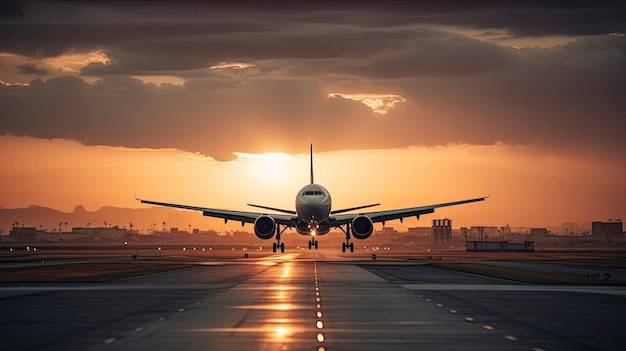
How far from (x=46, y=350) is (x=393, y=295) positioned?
79.2 feet

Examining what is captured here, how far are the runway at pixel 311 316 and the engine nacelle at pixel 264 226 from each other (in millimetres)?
47735

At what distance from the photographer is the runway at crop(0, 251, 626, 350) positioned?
24969mm

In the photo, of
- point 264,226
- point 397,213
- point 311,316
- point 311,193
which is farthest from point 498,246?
point 311,316

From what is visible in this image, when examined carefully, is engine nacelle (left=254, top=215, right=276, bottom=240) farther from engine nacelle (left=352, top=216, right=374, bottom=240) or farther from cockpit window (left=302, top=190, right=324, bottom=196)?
engine nacelle (left=352, top=216, right=374, bottom=240)

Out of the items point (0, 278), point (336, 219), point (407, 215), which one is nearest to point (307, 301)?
point (0, 278)

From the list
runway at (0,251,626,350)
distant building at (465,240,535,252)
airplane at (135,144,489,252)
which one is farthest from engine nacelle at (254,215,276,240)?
distant building at (465,240,535,252)

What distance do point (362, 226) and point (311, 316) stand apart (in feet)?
232

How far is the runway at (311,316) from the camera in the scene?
24969 millimetres

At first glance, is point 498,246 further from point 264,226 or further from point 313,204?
point 313,204

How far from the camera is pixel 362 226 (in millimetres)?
103625

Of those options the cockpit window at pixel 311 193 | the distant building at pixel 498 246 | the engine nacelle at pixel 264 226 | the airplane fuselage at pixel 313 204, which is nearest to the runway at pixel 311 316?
the airplane fuselage at pixel 313 204

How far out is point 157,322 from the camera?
30734mm

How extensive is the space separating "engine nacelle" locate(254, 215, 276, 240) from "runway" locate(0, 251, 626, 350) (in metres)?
47.7

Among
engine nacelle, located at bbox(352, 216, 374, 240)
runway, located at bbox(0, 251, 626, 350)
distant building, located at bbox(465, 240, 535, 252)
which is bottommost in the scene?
runway, located at bbox(0, 251, 626, 350)
